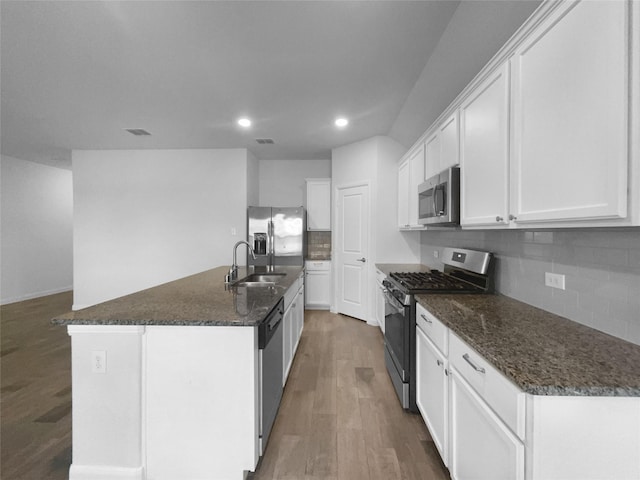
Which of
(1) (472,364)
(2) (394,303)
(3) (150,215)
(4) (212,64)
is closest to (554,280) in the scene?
(1) (472,364)

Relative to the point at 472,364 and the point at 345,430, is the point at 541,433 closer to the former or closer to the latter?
the point at 472,364

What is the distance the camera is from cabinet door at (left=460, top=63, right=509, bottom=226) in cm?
142

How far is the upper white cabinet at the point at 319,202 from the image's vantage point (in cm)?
493

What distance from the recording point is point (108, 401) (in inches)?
57.4

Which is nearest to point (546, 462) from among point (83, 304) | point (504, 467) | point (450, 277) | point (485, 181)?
point (504, 467)

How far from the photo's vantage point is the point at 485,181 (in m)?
1.60

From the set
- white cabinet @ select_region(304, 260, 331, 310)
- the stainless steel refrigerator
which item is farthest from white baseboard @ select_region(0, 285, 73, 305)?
white cabinet @ select_region(304, 260, 331, 310)

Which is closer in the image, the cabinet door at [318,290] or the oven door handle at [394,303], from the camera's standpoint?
the oven door handle at [394,303]

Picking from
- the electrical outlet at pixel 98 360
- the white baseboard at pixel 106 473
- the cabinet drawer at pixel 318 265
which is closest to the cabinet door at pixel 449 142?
the electrical outlet at pixel 98 360

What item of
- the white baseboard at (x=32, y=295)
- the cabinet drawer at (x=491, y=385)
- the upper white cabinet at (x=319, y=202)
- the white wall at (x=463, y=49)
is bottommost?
the white baseboard at (x=32, y=295)

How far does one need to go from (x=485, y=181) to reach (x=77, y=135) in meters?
5.48

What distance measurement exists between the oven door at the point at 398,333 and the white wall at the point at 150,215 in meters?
3.17

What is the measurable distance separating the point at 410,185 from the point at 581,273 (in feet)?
6.90

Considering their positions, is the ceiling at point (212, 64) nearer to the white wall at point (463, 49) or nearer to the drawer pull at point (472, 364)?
the white wall at point (463, 49)
